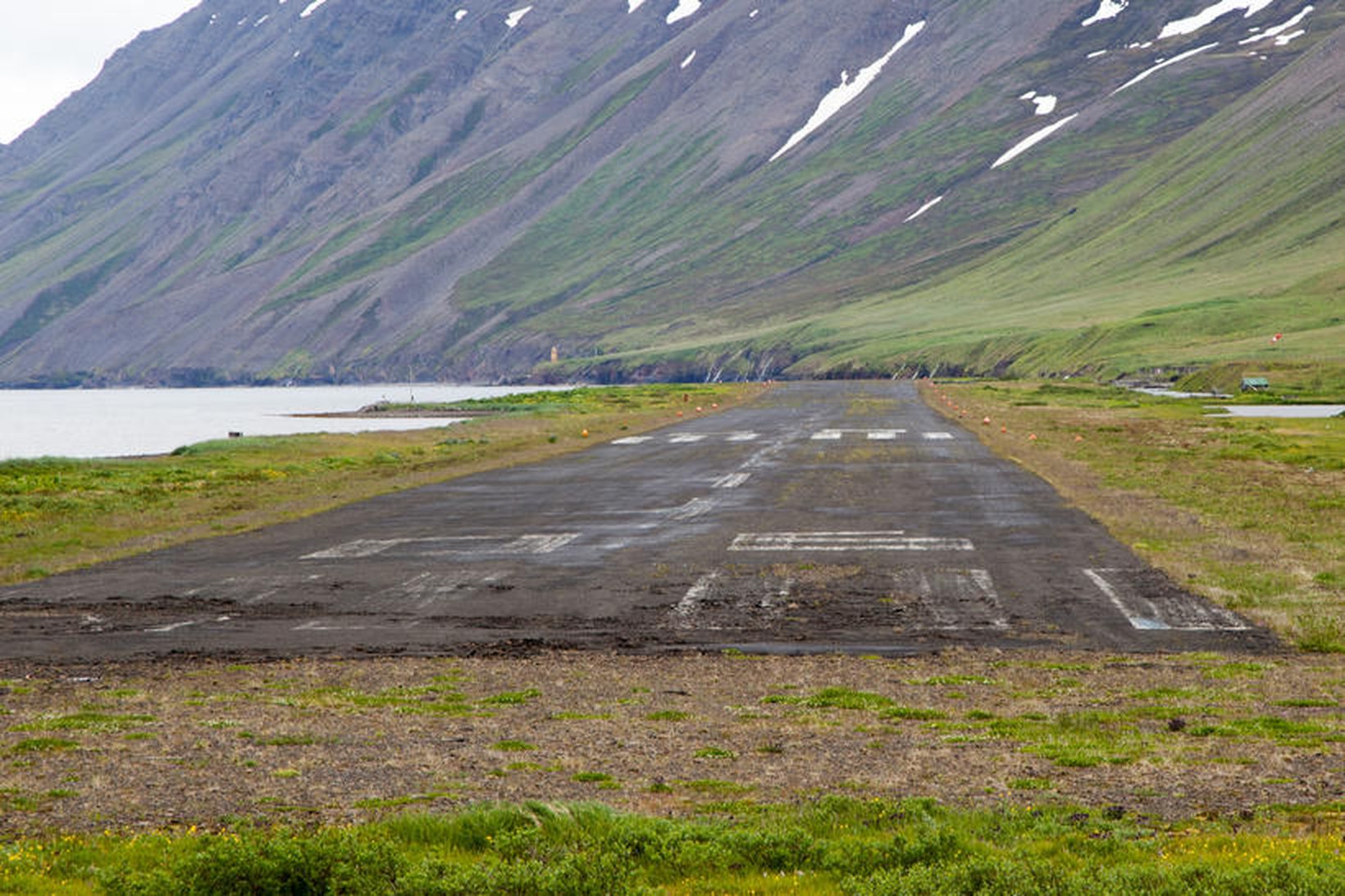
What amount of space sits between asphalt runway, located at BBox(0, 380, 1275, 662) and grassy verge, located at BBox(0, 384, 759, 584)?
2.87 meters

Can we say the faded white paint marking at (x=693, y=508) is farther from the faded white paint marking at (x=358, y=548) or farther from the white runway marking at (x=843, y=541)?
the faded white paint marking at (x=358, y=548)

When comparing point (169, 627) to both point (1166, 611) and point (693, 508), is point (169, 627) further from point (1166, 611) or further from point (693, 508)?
point (693, 508)

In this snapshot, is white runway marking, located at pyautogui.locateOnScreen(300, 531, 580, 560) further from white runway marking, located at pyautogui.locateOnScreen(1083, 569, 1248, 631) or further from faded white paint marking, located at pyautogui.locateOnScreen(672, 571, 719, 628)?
white runway marking, located at pyautogui.locateOnScreen(1083, 569, 1248, 631)

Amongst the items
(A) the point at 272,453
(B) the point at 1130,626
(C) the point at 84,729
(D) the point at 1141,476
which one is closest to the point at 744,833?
(C) the point at 84,729

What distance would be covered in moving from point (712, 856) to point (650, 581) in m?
16.3

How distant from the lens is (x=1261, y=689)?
655 inches

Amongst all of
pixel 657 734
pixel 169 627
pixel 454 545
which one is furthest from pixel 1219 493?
pixel 169 627

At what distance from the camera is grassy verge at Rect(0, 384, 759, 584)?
119ft

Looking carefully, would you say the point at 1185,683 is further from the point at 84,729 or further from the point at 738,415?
the point at 738,415

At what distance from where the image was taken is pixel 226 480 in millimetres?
54875

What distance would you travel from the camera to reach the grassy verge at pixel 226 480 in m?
36.4

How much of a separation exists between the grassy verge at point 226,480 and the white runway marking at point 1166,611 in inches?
921

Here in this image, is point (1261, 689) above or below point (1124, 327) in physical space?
above

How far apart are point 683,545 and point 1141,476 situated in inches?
881
